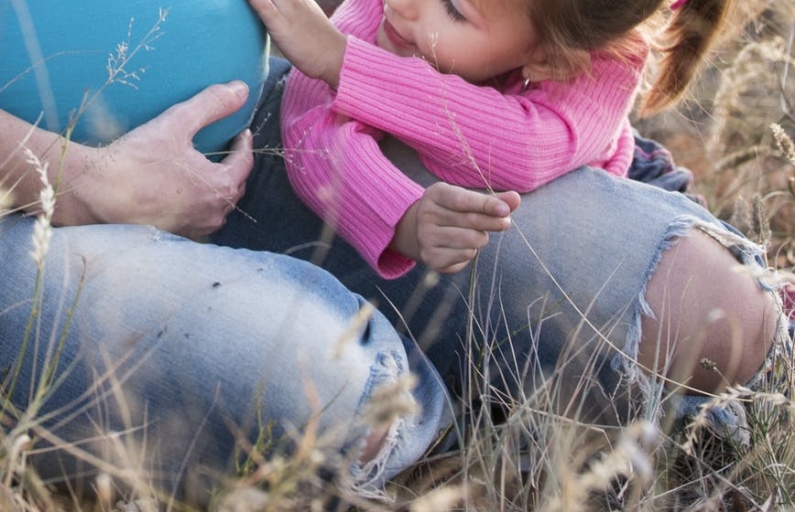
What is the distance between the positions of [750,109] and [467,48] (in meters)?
1.64

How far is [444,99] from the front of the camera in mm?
1736

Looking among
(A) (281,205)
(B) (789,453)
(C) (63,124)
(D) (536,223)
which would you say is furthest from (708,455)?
(C) (63,124)

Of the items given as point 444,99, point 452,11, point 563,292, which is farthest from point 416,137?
point 563,292

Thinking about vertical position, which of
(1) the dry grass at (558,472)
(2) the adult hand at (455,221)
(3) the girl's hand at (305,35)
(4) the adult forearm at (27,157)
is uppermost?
(3) the girl's hand at (305,35)

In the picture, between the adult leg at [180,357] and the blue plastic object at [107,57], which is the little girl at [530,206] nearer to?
the blue plastic object at [107,57]

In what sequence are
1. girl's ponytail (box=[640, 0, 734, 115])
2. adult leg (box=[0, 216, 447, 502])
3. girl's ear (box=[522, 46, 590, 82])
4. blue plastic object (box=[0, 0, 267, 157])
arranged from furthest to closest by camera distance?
girl's ponytail (box=[640, 0, 734, 115]) < girl's ear (box=[522, 46, 590, 82]) < blue plastic object (box=[0, 0, 267, 157]) < adult leg (box=[0, 216, 447, 502])

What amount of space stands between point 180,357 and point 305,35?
65cm

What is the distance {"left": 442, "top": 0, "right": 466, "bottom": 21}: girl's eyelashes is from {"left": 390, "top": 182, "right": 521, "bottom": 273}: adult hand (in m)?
0.34

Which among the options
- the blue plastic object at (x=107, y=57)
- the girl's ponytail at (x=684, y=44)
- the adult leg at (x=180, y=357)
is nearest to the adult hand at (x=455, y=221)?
the adult leg at (x=180, y=357)

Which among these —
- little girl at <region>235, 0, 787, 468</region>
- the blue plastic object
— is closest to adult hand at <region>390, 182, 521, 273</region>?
little girl at <region>235, 0, 787, 468</region>

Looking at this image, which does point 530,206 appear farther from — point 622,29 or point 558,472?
point 558,472

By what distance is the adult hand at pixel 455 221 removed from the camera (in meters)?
1.54

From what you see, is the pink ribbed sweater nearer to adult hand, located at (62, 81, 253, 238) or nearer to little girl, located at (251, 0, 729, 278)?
little girl, located at (251, 0, 729, 278)

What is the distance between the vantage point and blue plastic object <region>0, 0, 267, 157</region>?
5.28 ft
